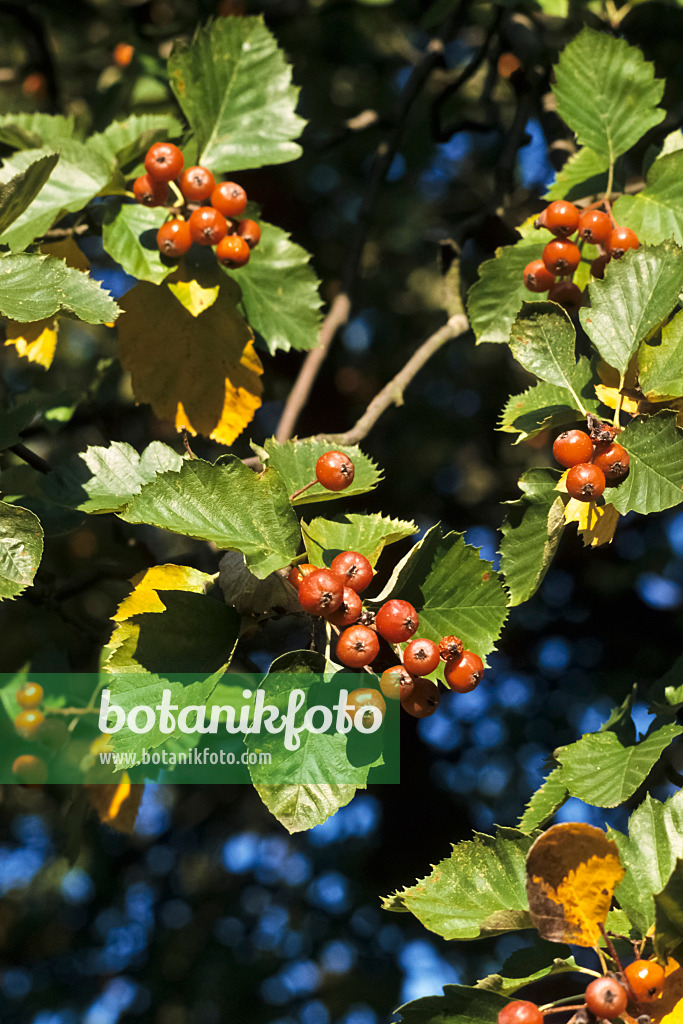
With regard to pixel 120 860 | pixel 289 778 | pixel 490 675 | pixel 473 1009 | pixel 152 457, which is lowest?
pixel 120 860

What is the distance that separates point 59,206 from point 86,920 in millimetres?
3553

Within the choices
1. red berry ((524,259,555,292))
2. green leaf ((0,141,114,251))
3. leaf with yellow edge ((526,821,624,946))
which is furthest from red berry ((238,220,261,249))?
leaf with yellow edge ((526,821,624,946))

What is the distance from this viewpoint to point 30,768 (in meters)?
2.24

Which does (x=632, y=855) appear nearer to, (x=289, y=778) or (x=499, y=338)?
(x=289, y=778)

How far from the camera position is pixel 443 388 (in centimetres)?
393

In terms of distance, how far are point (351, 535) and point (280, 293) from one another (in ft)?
2.70

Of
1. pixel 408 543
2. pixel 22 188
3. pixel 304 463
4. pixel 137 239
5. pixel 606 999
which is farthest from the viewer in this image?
pixel 408 543

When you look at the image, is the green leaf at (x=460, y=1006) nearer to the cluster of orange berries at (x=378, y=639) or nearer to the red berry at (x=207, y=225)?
the cluster of orange berries at (x=378, y=639)

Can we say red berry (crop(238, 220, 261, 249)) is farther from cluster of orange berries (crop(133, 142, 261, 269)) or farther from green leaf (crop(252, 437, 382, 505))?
green leaf (crop(252, 437, 382, 505))

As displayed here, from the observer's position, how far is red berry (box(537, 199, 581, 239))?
178 centimetres

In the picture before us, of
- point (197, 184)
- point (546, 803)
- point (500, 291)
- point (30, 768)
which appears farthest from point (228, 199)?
point (30, 768)

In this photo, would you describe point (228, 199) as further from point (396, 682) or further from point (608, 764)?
point (608, 764)

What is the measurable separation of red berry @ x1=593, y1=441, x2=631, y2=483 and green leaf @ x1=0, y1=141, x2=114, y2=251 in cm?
123

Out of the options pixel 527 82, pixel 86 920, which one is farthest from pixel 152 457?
pixel 86 920
